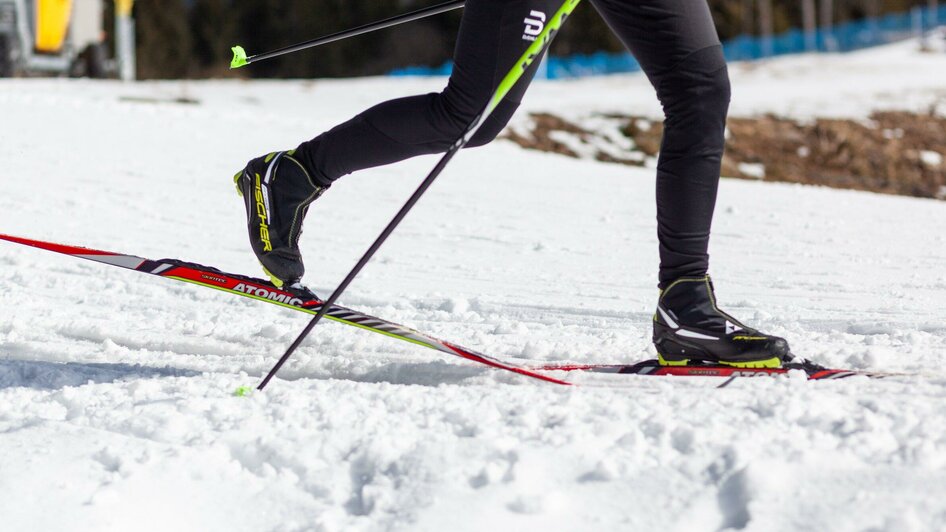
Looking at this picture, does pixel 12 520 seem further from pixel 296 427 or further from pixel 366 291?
pixel 366 291

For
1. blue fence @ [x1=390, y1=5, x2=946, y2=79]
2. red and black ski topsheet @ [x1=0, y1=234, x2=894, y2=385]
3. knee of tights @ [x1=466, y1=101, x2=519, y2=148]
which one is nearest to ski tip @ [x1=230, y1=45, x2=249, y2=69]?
red and black ski topsheet @ [x1=0, y1=234, x2=894, y2=385]

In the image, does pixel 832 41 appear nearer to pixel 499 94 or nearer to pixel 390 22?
pixel 390 22

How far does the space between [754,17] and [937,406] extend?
50.8 meters

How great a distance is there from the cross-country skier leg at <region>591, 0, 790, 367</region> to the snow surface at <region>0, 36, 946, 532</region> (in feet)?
0.51

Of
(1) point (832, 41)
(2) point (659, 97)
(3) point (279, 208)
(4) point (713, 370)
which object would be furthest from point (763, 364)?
(1) point (832, 41)

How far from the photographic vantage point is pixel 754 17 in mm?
49094

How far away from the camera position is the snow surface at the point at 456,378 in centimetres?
179

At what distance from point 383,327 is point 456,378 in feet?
0.81

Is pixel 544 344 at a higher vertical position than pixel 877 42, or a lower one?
higher

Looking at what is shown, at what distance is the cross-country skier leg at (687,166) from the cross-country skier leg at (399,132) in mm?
257

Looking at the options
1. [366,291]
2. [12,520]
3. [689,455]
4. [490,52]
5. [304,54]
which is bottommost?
[304,54]

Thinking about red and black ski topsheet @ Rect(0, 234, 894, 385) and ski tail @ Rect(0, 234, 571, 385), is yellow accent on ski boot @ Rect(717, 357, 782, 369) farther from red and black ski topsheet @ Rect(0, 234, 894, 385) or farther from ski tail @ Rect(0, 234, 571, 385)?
ski tail @ Rect(0, 234, 571, 385)

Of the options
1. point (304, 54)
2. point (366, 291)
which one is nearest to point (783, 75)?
point (366, 291)

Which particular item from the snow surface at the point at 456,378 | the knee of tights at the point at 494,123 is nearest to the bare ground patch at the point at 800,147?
the snow surface at the point at 456,378
